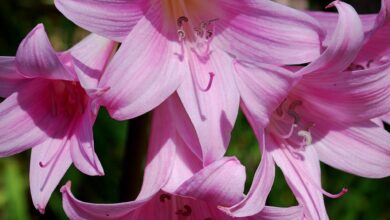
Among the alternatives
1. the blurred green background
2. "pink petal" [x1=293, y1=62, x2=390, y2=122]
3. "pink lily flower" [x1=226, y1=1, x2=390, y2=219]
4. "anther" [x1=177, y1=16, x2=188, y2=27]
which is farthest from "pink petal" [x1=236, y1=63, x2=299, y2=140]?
the blurred green background

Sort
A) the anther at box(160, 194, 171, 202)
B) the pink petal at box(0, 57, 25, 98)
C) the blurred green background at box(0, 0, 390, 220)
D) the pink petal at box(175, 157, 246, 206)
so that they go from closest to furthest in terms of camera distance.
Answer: the pink petal at box(175, 157, 246, 206) < the pink petal at box(0, 57, 25, 98) < the anther at box(160, 194, 171, 202) < the blurred green background at box(0, 0, 390, 220)

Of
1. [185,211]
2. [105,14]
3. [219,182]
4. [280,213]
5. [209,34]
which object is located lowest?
[185,211]

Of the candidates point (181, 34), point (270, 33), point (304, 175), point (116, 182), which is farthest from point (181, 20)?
point (116, 182)

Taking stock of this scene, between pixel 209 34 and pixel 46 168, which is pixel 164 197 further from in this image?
pixel 209 34

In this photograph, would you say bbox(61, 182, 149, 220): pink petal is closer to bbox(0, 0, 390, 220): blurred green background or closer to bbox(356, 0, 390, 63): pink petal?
bbox(356, 0, 390, 63): pink petal

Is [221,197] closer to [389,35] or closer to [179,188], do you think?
[179,188]

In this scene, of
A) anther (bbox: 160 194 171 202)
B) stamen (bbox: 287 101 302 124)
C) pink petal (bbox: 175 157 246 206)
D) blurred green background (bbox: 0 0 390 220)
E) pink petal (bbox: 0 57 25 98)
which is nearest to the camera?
pink petal (bbox: 175 157 246 206)

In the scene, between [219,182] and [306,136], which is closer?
[219,182]
